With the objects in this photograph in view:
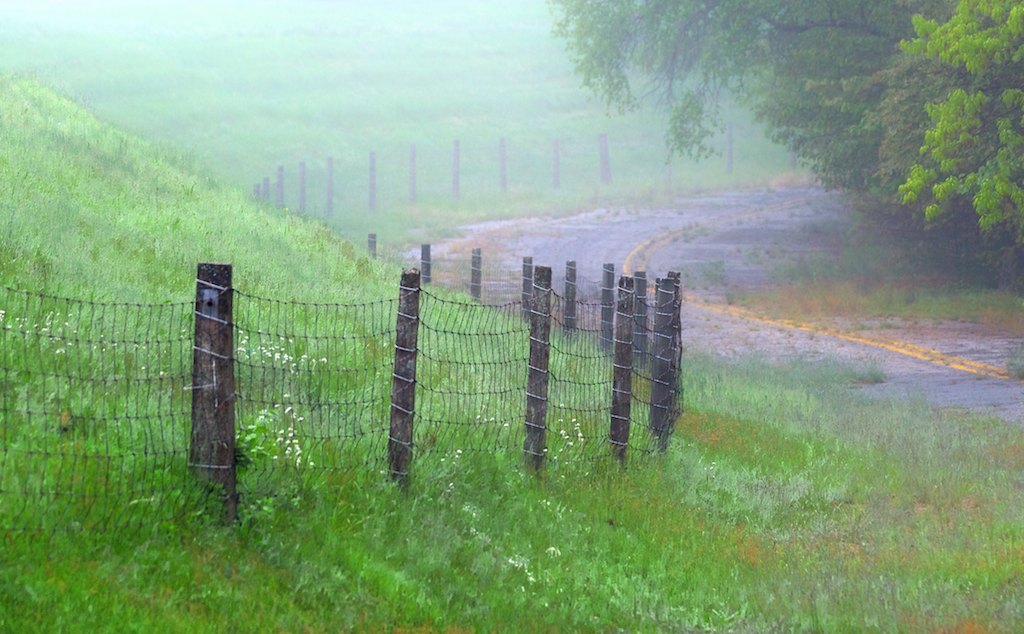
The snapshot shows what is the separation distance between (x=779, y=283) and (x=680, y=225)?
35.1ft

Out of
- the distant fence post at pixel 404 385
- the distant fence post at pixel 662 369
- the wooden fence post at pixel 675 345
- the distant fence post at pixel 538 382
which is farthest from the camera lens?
the wooden fence post at pixel 675 345

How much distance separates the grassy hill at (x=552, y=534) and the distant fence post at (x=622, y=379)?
275 millimetres

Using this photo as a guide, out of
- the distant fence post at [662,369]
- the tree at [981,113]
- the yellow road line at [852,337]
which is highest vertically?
the tree at [981,113]

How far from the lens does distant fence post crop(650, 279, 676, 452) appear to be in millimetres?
12641

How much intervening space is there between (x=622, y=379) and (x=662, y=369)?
177 centimetres

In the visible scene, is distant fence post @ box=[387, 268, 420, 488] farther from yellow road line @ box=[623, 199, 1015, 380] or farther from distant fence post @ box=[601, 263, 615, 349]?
yellow road line @ box=[623, 199, 1015, 380]

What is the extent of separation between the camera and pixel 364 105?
65.5m

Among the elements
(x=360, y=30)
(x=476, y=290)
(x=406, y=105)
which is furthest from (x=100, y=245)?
(x=360, y=30)

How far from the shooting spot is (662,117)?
226ft

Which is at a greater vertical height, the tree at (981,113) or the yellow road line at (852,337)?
the tree at (981,113)

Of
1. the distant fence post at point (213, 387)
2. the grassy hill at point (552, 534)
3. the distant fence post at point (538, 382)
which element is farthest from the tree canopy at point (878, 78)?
the distant fence post at point (213, 387)

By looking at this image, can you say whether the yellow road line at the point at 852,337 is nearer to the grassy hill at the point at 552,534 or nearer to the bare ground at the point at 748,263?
the bare ground at the point at 748,263

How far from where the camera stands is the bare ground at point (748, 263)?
19.6m

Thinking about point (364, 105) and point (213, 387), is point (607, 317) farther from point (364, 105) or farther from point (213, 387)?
point (364, 105)
